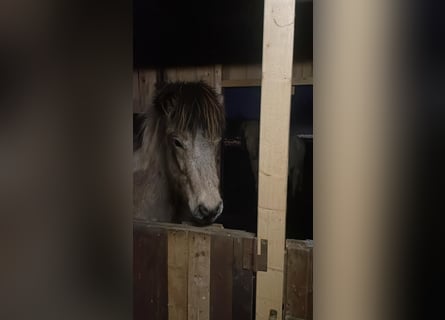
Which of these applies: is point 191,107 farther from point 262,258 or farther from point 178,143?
point 262,258

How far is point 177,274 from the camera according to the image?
119 centimetres

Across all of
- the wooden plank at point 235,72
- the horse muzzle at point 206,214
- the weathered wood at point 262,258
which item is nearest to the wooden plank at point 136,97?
the wooden plank at point 235,72

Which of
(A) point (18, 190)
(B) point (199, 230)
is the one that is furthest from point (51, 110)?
(B) point (199, 230)

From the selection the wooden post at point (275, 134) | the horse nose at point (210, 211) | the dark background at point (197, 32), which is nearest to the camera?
the wooden post at point (275, 134)

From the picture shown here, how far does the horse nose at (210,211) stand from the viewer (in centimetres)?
112

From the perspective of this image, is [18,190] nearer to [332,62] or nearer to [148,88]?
[332,62]

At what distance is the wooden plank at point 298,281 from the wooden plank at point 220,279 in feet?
0.68

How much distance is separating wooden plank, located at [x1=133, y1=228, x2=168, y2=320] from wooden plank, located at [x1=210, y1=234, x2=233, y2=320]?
0.59 feet

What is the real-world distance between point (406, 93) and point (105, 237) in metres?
0.46

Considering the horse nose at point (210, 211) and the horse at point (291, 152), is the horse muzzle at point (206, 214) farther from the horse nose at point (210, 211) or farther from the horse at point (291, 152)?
the horse at point (291, 152)

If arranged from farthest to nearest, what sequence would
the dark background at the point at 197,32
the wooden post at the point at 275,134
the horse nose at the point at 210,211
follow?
the horse nose at the point at 210,211, the dark background at the point at 197,32, the wooden post at the point at 275,134

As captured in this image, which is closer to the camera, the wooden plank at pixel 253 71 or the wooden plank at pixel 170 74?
the wooden plank at pixel 253 71

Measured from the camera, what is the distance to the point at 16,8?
41 cm

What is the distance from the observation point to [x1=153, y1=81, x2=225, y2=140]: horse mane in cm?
111
